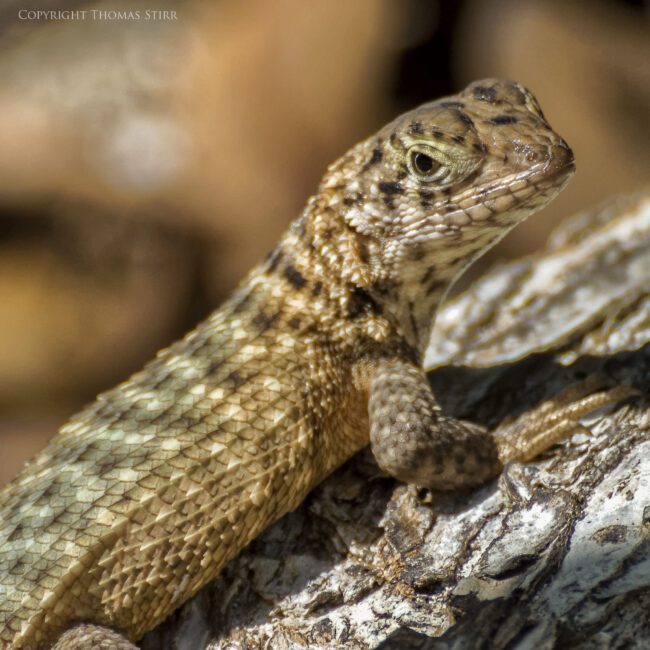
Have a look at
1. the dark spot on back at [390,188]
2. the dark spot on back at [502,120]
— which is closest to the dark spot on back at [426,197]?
the dark spot on back at [390,188]

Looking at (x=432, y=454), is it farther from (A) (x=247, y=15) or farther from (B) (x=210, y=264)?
(A) (x=247, y=15)

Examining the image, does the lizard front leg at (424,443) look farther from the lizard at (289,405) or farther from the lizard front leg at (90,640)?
the lizard front leg at (90,640)

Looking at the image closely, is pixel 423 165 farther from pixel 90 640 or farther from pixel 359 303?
pixel 90 640

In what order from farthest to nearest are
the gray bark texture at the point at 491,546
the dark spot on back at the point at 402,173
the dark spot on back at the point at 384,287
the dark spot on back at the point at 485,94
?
1. the dark spot on back at the point at 384,287
2. the dark spot on back at the point at 485,94
3. the dark spot on back at the point at 402,173
4. the gray bark texture at the point at 491,546

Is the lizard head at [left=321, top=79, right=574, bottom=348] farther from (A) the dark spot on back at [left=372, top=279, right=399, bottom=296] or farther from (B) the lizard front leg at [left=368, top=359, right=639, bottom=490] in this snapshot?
(B) the lizard front leg at [left=368, top=359, right=639, bottom=490]

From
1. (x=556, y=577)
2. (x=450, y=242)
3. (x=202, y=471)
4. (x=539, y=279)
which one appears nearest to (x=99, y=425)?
(x=202, y=471)

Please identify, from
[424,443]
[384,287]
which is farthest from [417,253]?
[424,443]
